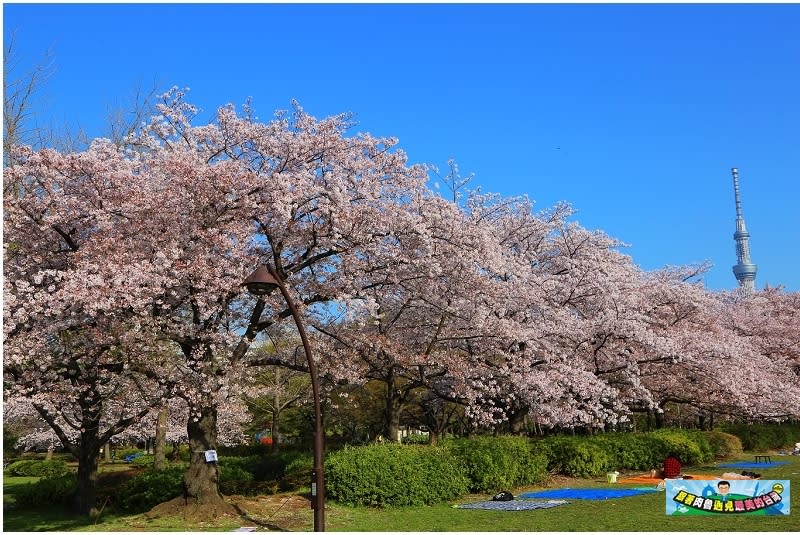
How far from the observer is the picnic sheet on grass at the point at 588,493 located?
1836cm

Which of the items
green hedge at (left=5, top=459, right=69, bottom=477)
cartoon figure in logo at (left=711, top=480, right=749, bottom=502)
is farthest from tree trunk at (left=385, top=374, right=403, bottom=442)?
green hedge at (left=5, top=459, right=69, bottom=477)

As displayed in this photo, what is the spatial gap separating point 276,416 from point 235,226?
21.3m

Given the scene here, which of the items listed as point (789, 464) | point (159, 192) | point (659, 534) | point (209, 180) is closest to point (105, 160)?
point (159, 192)

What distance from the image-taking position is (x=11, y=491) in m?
26.5

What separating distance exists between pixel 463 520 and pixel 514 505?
2365mm

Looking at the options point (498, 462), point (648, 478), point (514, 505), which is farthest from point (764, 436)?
point (514, 505)

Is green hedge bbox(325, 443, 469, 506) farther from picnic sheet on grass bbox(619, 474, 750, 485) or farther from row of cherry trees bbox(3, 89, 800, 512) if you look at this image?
picnic sheet on grass bbox(619, 474, 750, 485)

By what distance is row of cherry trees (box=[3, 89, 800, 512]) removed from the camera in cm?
1533

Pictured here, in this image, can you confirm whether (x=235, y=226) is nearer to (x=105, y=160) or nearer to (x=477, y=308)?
(x=105, y=160)

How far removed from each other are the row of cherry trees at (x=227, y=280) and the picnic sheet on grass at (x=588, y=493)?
3080mm

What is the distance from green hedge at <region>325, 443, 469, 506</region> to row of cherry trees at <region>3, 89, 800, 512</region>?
224 centimetres

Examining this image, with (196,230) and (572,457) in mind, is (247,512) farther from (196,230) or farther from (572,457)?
(572,457)

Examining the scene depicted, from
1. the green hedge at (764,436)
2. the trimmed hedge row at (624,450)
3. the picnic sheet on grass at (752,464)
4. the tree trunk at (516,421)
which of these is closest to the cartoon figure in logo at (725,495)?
the trimmed hedge row at (624,450)

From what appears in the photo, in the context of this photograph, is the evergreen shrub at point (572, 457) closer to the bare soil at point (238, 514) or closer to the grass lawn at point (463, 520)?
the grass lawn at point (463, 520)
